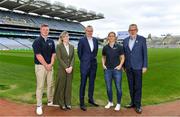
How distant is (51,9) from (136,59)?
8535 cm

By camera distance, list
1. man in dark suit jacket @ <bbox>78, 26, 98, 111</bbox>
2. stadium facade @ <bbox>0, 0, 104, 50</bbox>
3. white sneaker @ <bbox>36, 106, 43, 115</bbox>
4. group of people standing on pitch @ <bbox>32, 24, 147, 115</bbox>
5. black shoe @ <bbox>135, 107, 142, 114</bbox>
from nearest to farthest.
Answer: white sneaker @ <bbox>36, 106, 43, 115</bbox>
black shoe @ <bbox>135, 107, 142, 114</bbox>
group of people standing on pitch @ <bbox>32, 24, 147, 115</bbox>
man in dark suit jacket @ <bbox>78, 26, 98, 111</bbox>
stadium facade @ <bbox>0, 0, 104, 50</bbox>

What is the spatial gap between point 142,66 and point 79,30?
340 feet

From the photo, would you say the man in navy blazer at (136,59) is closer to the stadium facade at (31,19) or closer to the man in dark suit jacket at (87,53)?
the man in dark suit jacket at (87,53)

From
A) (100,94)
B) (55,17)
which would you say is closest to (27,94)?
(100,94)

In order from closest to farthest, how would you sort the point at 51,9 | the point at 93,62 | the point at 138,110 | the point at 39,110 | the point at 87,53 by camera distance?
the point at 39,110
the point at 138,110
the point at 87,53
the point at 93,62
the point at 51,9

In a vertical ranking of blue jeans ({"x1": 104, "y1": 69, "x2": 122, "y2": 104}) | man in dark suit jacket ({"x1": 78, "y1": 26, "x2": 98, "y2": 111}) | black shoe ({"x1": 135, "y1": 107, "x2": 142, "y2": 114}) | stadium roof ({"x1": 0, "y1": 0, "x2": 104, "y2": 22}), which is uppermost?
stadium roof ({"x1": 0, "y1": 0, "x2": 104, "y2": 22})

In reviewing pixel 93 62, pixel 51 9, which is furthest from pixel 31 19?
pixel 93 62

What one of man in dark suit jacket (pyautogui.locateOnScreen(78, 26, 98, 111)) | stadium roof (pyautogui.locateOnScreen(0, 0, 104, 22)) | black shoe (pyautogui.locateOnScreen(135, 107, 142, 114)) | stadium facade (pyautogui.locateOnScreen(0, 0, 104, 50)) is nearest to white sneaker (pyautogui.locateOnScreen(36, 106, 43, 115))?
man in dark suit jacket (pyautogui.locateOnScreen(78, 26, 98, 111))

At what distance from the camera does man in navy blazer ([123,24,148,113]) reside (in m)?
8.14

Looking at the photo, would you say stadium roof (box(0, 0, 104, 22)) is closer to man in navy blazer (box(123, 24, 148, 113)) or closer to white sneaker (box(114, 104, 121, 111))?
man in navy blazer (box(123, 24, 148, 113))

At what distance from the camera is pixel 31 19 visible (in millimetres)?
94000

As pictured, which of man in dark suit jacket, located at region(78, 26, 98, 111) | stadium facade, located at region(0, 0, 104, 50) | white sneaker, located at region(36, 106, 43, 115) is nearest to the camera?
white sneaker, located at region(36, 106, 43, 115)

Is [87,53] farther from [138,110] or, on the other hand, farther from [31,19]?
[31,19]

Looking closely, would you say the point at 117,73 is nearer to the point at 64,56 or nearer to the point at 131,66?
the point at 131,66
